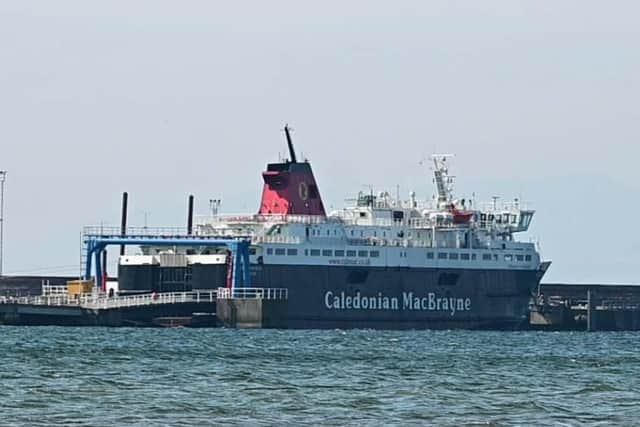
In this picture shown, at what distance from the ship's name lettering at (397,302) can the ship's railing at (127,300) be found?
681cm

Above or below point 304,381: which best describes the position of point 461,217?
above

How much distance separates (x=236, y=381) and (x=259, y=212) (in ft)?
170

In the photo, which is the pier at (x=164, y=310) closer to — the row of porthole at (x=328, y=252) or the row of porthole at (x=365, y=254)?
the row of porthole at (x=328, y=252)

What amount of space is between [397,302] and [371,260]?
8.97ft

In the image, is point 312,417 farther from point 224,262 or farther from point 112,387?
point 224,262

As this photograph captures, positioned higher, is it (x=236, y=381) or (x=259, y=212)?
(x=259, y=212)

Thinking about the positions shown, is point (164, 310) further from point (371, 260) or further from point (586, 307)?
point (586, 307)

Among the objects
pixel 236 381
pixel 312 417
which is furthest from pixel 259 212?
pixel 312 417

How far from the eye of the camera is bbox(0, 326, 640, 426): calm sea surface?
4938cm

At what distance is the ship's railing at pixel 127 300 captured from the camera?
332 feet

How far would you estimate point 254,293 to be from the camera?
102375 mm

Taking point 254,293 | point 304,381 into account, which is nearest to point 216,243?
point 254,293

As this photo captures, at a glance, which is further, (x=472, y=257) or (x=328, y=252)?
(x=472, y=257)

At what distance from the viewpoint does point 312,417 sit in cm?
4891
